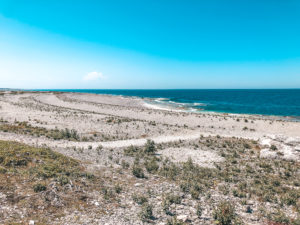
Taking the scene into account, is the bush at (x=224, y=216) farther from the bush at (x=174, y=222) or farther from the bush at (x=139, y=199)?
the bush at (x=139, y=199)

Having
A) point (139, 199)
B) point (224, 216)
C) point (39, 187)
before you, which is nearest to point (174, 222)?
point (224, 216)

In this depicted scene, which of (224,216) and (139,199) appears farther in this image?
(139,199)

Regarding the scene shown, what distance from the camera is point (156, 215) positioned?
27.9 ft

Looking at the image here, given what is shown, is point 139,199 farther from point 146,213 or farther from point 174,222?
point 174,222

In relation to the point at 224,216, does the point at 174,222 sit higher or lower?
lower

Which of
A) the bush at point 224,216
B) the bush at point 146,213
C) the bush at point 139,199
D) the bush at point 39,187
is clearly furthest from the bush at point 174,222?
the bush at point 39,187

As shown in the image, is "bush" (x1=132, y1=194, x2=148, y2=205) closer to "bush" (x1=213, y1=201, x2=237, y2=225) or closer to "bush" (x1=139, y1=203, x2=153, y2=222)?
"bush" (x1=139, y1=203, x2=153, y2=222)

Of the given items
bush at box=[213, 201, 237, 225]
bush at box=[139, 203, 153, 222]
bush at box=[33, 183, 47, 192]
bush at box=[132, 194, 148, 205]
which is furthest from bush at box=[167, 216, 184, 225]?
bush at box=[33, 183, 47, 192]

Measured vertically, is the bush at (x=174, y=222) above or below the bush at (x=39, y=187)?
below

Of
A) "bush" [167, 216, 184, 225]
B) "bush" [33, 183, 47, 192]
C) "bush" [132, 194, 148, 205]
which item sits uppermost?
"bush" [33, 183, 47, 192]

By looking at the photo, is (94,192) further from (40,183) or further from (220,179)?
(220,179)

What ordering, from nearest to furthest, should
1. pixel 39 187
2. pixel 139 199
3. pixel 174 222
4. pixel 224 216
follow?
pixel 174 222 < pixel 224 216 < pixel 39 187 < pixel 139 199

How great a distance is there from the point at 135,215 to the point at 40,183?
5.24m

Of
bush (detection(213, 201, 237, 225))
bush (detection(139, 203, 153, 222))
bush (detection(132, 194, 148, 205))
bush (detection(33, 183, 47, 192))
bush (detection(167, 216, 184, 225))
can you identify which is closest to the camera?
bush (detection(167, 216, 184, 225))
